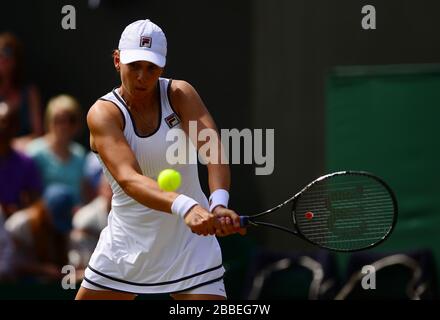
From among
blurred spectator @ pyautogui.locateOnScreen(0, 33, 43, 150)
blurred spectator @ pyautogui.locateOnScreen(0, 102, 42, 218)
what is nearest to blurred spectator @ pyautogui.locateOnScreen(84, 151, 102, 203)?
blurred spectator @ pyautogui.locateOnScreen(0, 102, 42, 218)

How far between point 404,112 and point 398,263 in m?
1.20

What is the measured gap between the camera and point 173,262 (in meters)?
5.04

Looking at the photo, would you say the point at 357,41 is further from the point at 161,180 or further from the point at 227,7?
the point at 161,180

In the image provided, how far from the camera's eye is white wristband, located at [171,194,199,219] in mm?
4535

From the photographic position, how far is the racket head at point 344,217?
5004 mm

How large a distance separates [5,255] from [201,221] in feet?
13.1

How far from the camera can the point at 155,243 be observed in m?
5.04

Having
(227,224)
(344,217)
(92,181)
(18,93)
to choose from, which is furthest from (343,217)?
(18,93)

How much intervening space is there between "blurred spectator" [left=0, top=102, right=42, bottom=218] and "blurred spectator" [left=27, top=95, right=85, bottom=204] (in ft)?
0.27

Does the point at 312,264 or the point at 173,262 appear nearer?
the point at 173,262

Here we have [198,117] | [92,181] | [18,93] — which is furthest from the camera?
[18,93]

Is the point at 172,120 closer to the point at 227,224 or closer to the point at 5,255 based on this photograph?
the point at 227,224

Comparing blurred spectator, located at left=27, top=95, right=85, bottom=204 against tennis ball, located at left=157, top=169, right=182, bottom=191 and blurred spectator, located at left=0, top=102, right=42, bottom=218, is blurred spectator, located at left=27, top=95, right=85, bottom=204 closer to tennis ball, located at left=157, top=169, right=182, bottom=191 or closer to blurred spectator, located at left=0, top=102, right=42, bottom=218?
blurred spectator, located at left=0, top=102, right=42, bottom=218
